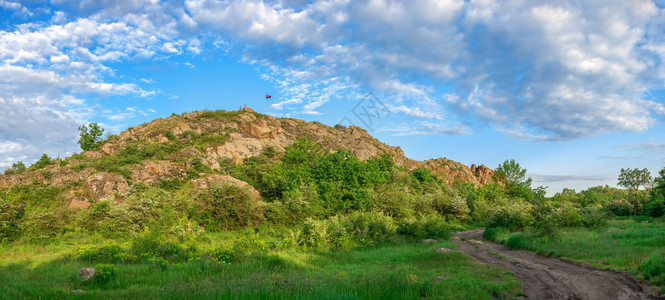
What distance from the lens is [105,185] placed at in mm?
35125

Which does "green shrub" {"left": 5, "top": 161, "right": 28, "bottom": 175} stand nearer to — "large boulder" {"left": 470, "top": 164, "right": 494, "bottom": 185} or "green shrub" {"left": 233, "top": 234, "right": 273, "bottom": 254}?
"green shrub" {"left": 233, "top": 234, "right": 273, "bottom": 254}

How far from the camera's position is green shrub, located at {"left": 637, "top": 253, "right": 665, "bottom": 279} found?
34.5 ft

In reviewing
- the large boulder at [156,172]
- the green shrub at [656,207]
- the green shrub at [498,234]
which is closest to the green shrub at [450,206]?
the green shrub at [498,234]

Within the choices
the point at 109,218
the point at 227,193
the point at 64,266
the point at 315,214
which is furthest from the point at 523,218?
the point at 109,218

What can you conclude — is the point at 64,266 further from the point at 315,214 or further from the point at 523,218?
the point at 523,218

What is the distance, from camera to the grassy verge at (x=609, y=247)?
1121 cm

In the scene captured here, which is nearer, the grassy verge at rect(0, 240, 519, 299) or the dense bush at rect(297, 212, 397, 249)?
the grassy verge at rect(0, 240, 519, 299)

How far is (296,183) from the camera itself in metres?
33.0

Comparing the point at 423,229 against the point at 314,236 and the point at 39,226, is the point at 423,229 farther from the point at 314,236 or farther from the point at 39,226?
the point at 39,226

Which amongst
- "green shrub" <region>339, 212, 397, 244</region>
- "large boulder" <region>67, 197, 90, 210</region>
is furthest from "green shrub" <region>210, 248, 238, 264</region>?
"large boulder" <region>67, 197, 90, 210</region>

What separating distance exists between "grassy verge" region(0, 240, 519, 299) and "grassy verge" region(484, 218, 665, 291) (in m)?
4.37

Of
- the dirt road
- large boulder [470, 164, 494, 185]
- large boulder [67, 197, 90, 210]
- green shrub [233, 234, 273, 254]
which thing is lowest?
the dirt road

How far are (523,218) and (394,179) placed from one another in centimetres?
2326

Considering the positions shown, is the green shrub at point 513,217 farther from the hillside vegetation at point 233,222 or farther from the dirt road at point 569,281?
the dirt road at point 569,281
